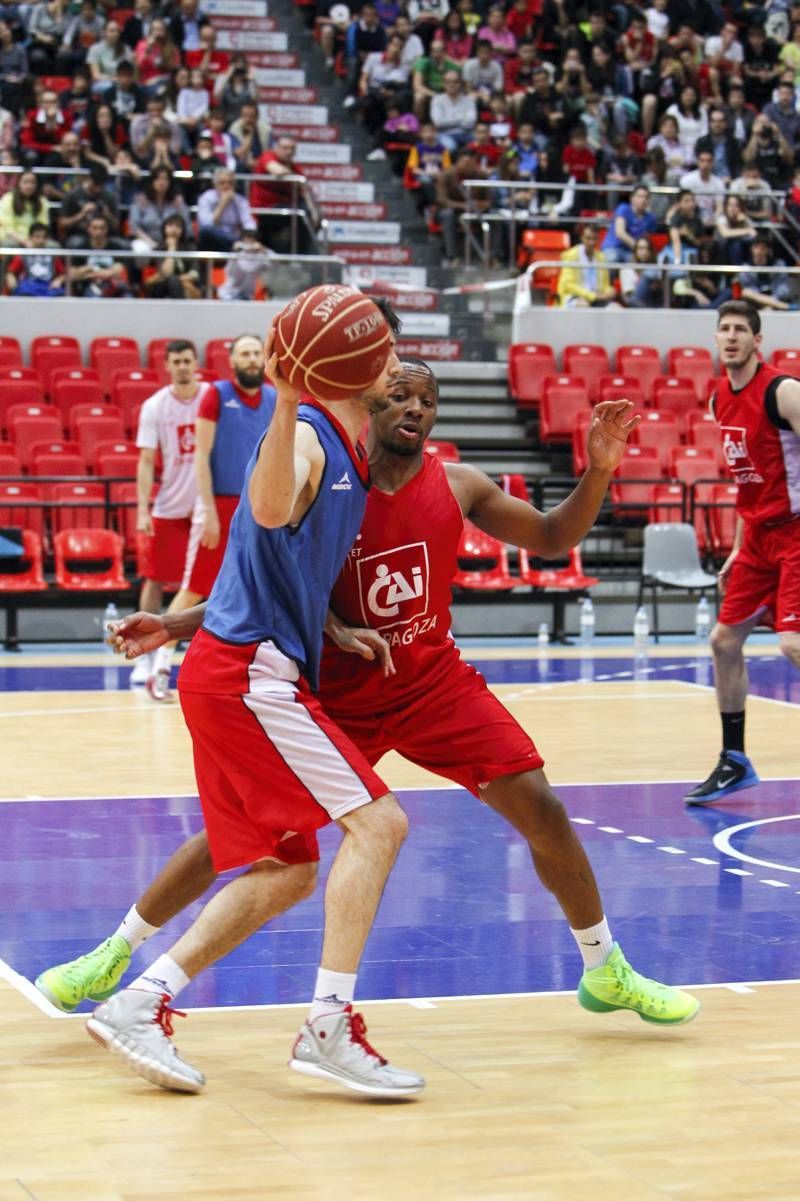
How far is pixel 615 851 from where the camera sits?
738 cm

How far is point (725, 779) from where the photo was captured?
842 centimetres

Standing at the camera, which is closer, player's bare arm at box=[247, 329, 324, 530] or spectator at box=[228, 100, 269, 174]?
player's bare arm at box=[247, 329, 324, 530]

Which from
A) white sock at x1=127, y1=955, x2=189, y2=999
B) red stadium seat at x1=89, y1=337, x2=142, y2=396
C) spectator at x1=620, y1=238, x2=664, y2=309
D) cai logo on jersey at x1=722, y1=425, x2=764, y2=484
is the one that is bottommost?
white sock at x1=127, y1=955, x2=189, y2=999

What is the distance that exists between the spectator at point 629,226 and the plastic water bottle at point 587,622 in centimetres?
535

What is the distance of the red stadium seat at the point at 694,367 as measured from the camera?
1900 centimetres

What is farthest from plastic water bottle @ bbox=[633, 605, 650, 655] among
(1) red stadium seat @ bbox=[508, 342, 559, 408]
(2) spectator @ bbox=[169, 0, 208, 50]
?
(2) spectator @ bbox=[169, 0, 208, 50]

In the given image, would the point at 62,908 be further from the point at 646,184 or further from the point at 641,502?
the point at 646,184

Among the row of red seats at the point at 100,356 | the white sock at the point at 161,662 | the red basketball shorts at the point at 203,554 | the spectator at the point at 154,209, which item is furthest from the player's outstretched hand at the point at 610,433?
the spectator at the point at 154,209

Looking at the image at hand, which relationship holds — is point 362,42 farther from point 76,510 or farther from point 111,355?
Answer: point 76,510

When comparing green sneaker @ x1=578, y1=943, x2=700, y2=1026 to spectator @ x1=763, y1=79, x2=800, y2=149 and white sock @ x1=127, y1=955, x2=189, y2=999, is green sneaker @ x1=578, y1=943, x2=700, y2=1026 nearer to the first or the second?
white sock @ x1=127, y1=955, x2=189, y2=999

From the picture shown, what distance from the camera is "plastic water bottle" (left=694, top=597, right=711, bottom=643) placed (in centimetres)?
1609

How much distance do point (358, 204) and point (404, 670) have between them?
17544 mm

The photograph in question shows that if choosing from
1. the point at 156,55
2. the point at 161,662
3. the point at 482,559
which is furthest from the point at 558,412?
the point at 161,662

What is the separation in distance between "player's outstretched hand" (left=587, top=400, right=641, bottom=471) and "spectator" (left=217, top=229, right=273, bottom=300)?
1316cm
